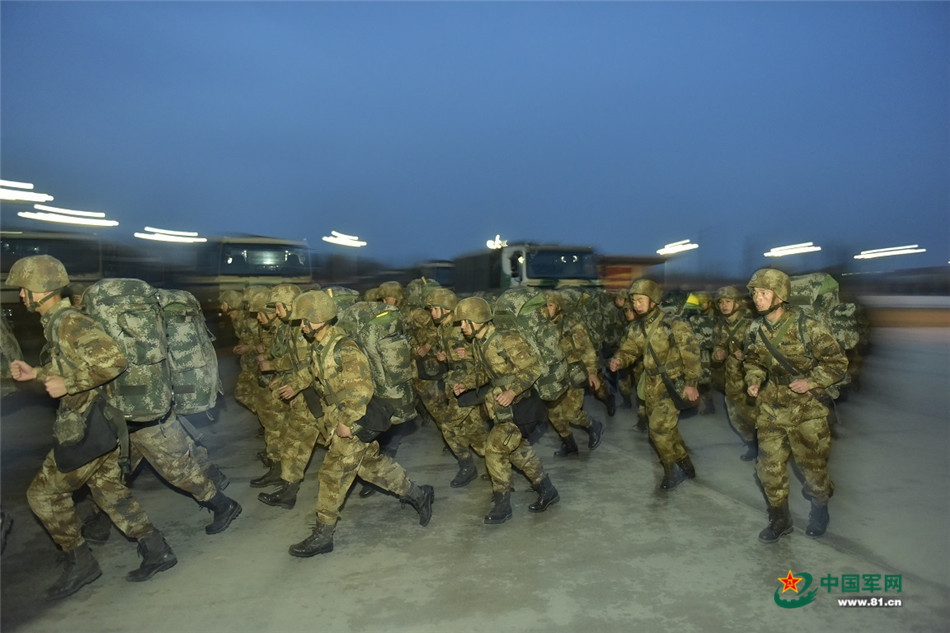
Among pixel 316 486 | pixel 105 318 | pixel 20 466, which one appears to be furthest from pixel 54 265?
pixel 20 466

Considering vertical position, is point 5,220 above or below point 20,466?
above

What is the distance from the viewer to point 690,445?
7.82 m

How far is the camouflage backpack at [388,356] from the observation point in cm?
583

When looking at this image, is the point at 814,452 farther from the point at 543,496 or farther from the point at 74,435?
the point at 74,435

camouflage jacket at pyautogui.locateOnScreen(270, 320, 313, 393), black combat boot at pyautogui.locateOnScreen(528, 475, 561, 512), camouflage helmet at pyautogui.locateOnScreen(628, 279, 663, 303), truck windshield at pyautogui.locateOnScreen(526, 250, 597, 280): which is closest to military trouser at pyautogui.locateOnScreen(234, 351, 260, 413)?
camouflage jacket at pyautogui.locateOnScreen(270, 320, 313, 393)

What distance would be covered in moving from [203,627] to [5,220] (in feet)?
34.8

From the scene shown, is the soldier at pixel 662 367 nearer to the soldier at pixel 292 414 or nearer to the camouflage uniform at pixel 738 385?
the camouflage uniform at pixel 738 385

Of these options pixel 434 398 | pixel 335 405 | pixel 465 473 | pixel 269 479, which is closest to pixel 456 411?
pixel 434 398

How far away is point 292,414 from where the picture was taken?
242 inches

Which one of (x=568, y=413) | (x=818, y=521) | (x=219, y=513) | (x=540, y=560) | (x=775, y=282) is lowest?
(x=540, y=560)

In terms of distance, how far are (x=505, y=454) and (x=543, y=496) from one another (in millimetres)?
607

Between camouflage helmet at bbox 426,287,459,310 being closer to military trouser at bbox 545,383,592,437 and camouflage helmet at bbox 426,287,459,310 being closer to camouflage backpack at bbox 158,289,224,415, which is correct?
military trouser at bbox 545,383,592,437

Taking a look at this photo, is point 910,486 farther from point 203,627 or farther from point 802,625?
point 203,627

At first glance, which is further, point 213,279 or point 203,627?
point 213,279
